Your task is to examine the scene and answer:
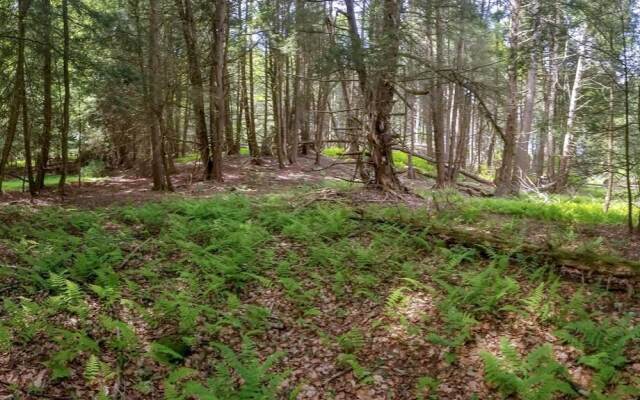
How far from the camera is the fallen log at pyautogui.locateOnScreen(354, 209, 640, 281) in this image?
604cm

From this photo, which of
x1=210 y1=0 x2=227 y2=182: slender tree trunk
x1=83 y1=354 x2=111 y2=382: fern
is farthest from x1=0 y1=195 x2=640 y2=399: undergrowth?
x1=210 y1=0 x2=227 y2=182: slender tree trunk

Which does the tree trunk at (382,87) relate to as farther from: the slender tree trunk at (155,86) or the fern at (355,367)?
the fern at (355,367)

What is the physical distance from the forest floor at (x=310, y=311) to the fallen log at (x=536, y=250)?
102 millimetres

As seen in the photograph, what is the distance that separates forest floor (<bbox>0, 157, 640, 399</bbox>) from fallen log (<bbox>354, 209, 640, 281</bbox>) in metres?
0.10

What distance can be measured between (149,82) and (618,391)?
41.4 feet

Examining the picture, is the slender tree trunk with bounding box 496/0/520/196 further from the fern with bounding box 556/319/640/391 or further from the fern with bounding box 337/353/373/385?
the fern with bounding box 337/353/373/385

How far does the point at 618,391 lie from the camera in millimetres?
4109

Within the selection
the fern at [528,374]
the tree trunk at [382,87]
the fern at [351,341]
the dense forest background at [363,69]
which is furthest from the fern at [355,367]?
the tree trunk at [382,87]

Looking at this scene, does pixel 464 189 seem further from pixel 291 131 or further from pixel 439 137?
pixel 291 131

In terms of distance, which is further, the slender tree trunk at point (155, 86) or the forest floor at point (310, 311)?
the slender tree trunk at point (155, 86)

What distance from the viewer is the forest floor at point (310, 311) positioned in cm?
460

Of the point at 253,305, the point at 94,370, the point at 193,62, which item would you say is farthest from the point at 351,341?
the point at 193,62

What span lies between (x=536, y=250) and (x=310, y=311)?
12.5ft

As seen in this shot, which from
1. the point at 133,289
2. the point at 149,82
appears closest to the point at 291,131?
the point at 149,82
